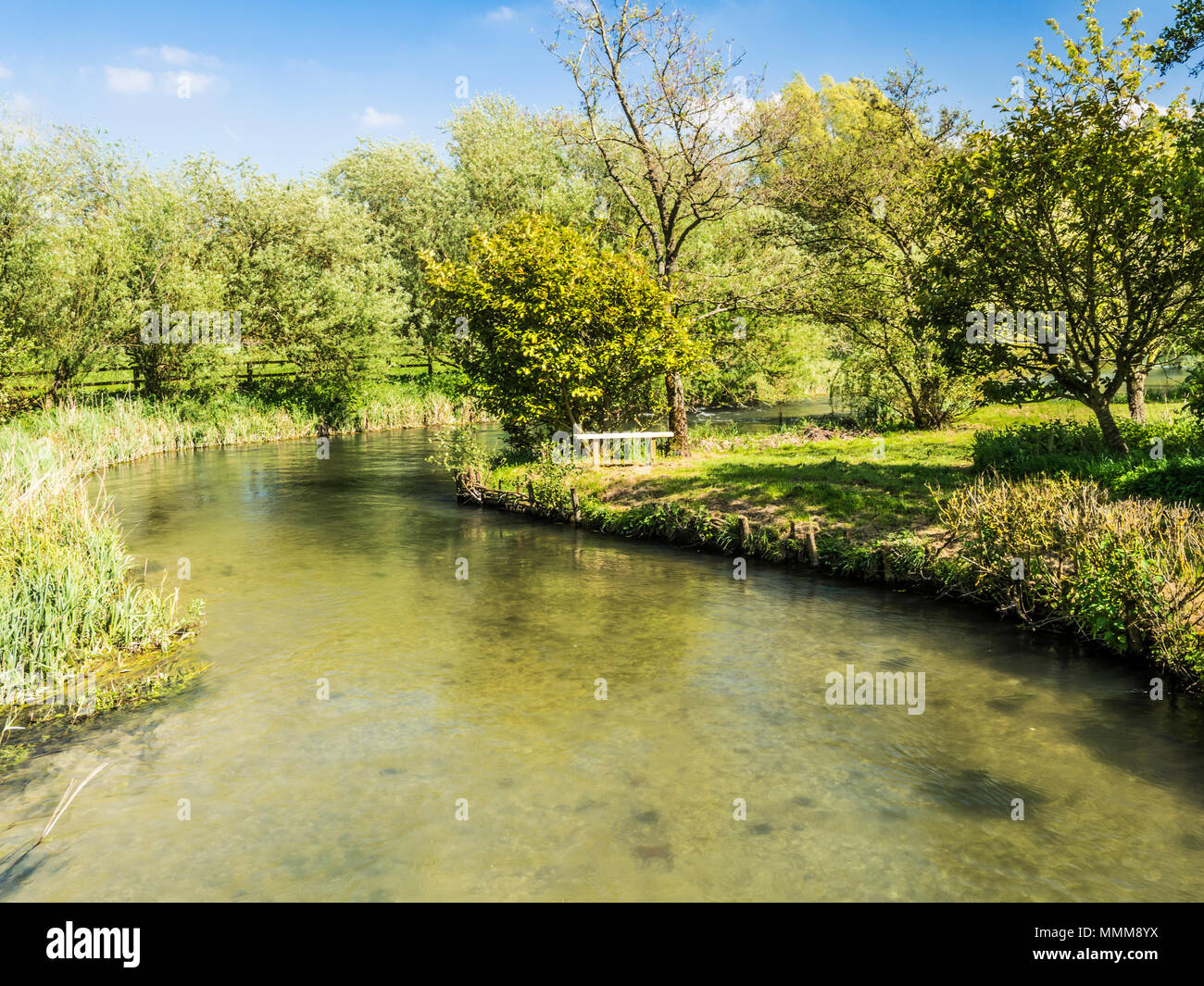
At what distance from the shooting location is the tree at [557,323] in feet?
81.9

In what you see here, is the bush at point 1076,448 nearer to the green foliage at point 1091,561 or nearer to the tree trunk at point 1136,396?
the tree trunk at point 1136,396

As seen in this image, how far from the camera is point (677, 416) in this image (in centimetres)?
2955

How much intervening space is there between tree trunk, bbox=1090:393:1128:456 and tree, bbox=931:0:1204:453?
29 mm

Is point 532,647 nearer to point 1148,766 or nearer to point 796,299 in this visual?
point 1148,766

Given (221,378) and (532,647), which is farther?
(221,378)

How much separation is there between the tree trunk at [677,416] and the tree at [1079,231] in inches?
383

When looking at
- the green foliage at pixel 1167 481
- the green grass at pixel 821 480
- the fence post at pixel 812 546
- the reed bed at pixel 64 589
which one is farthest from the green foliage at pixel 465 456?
the green foliage at pixel 1167 481

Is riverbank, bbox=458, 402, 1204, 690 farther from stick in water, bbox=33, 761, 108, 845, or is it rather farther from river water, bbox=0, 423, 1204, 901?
stick in water, bbox=33, 761, 108, 845

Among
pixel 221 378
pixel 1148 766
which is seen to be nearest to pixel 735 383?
pixel 221 378

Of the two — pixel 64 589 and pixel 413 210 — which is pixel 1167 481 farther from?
pixel 413 210
